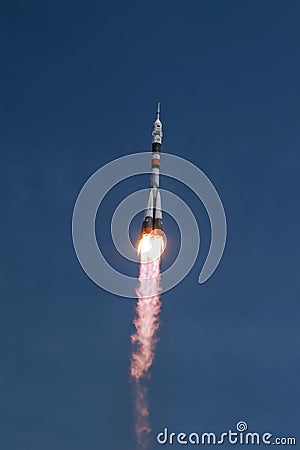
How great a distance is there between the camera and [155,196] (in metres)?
164

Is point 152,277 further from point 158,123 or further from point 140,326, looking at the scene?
point 158,123

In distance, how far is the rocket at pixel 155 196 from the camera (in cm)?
16200

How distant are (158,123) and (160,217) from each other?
9.58 m

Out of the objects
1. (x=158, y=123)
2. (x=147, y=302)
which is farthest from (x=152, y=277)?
(x=158, y=123)

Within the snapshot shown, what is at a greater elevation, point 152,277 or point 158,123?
point 158,123

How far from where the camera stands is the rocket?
16200 centimetres

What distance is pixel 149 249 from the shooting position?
16225cm

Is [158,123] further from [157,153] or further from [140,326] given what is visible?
[140,326]

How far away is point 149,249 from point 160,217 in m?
2.96

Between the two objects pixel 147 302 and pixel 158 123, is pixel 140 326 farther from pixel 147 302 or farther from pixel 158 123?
pixel 158 123

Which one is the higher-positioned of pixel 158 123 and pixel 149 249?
pixel 158 123

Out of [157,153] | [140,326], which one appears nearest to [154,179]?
[157,153]

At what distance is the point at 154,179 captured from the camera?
165000 millimetres

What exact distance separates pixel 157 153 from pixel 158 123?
291cm
